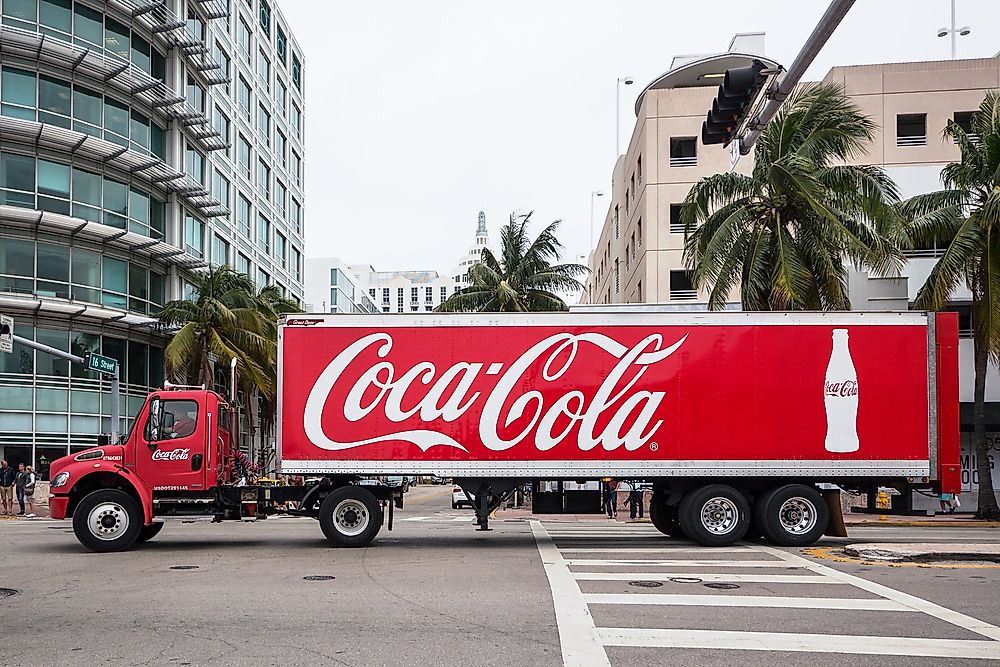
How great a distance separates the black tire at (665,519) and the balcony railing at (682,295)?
24301 mm

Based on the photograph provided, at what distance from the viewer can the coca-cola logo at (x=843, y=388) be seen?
16.0 metres

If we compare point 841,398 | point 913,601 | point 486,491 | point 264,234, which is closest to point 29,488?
point 486,491

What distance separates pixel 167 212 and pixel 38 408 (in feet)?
36.4

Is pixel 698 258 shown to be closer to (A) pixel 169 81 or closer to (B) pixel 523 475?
(B) pixel 523 475

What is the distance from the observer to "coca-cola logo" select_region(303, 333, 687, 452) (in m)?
16.0

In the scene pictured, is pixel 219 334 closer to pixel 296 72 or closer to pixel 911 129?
pixel 911 129

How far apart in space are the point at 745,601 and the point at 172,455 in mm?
9913

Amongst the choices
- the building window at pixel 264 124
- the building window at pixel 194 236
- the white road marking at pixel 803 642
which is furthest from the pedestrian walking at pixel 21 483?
the building window at pixel 264 124

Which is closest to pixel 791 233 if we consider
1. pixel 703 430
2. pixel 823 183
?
pixel 823 183

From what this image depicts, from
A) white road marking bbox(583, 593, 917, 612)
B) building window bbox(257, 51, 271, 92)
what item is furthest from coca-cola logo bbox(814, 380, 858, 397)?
building window bbox(257, 51, 271, 92)

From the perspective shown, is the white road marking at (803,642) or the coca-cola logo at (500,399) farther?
the coca-cola logo at (500,399)

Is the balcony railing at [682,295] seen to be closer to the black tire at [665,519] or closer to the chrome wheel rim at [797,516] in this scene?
the black tire at [665,519]

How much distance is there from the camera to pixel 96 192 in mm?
37375

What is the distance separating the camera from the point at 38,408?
34.9 metres
